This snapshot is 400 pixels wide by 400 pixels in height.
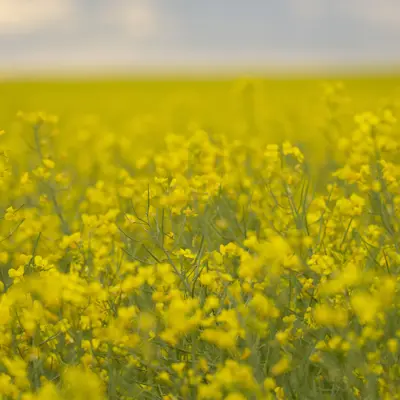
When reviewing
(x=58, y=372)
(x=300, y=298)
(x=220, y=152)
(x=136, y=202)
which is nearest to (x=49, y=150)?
(x=136, y=202)

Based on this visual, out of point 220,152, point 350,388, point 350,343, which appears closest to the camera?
point 350,343

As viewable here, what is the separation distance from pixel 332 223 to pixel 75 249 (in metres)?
1.04

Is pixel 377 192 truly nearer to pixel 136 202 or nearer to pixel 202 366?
pixel 202 366

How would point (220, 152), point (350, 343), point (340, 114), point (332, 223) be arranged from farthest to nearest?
point (340, 114) < point (220, 152) < point (332, 223) < point (350, 343)

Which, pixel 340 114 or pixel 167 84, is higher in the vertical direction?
pixel 340 114

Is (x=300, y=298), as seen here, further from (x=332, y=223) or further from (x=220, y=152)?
(x=220, y=152)

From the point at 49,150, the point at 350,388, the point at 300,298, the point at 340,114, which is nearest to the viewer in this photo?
the point at 350,388

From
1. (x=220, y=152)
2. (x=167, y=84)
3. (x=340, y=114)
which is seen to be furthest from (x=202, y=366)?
(x=167, y=84)

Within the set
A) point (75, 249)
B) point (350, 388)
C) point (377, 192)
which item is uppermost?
point (377, 192)

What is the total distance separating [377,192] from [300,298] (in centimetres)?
50

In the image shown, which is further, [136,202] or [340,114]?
[340,114]

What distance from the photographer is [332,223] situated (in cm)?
269

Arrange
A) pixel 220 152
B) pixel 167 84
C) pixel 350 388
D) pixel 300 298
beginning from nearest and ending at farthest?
pixel 350 388 → pixel 300 298 → pixel 220 152 → pixel 167 84

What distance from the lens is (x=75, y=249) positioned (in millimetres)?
2766
